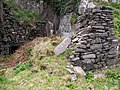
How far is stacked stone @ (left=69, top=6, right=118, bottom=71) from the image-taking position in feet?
25.8

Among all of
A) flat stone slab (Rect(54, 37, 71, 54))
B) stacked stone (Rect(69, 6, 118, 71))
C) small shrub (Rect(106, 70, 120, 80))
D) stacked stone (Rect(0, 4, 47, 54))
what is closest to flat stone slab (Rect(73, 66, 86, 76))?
stacked stone (Rect(69, 6, 118, 71))

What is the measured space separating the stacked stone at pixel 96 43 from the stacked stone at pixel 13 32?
5256mm

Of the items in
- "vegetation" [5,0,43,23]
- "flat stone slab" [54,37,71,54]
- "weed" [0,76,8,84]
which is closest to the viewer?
"weed" [0,76,8,84]

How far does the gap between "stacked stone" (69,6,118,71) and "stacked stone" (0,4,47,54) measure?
17.2 ft

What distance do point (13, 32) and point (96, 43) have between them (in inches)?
241

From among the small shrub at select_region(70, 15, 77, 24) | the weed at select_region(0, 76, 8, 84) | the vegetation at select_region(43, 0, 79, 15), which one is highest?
the vegetation at select_region(43, 0, 79, 15)

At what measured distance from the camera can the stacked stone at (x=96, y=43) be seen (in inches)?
310

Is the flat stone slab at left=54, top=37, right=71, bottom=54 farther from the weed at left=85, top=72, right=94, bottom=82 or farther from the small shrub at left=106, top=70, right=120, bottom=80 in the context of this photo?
the small shrub at left=106, top=70, right=120, bottom=80

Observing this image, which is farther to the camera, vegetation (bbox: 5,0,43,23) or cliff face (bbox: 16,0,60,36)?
cliff face (bbox: 16,0,60,36)

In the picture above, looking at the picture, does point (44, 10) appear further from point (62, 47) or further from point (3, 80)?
point (3, 80)

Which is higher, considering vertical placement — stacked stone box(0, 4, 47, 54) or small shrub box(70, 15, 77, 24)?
small shrub box(70, 15, 77, 24)

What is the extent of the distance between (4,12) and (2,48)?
2.04 m

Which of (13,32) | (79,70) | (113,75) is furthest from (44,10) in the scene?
(113,75)

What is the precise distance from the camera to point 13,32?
42.2 feet
